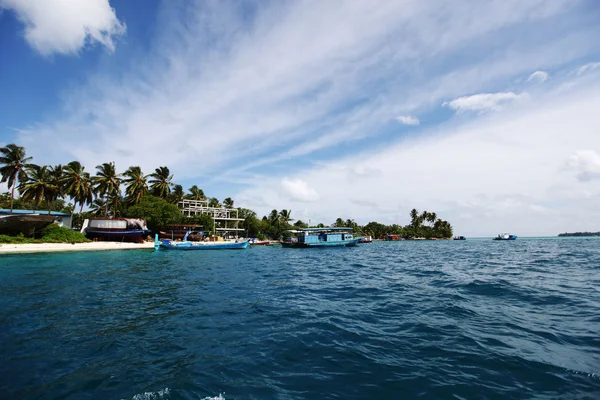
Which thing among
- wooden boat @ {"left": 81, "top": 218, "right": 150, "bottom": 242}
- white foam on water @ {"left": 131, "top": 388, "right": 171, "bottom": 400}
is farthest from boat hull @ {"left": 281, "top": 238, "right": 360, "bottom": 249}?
white foam on water @ {"left": 131, "top": 388, "right": 171, "bottom": 400}

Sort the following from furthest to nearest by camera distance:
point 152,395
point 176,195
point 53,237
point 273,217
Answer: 1. point 273,217
2. point 176,195
3. point 53,237
4. point 152,395

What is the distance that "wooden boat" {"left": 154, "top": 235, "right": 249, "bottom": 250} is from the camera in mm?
47375

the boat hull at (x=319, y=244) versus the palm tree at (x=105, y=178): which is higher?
the palm tree at (x=105, y=178)

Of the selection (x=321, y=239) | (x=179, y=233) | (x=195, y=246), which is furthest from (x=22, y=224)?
(x=321, y=239)

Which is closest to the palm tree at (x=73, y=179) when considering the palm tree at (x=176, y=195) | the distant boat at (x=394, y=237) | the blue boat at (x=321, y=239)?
the palm tree at (x=176, y=195)

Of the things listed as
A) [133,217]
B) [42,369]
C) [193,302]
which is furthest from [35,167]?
[42,369]

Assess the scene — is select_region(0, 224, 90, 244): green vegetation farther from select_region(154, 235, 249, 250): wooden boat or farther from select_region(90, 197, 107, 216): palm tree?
select_region(90, 197, 107, 216): palm tree

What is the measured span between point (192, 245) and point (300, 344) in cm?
4701

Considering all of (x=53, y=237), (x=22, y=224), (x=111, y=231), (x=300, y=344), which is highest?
(x=22, y=224)

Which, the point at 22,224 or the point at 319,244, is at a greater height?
the point at 22,224

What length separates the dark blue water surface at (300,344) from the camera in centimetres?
489

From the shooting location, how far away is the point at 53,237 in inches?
1690

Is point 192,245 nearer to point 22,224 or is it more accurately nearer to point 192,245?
point 192,245

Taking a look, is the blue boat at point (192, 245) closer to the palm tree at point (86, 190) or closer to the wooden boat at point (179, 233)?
the wooden boat at point (179, 233)
